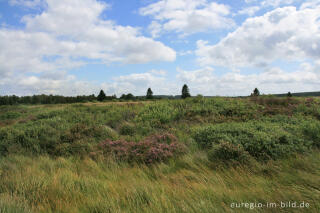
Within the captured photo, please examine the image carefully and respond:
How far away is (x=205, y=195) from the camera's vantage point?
299cm

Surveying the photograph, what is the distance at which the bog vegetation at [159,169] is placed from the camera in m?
2.87

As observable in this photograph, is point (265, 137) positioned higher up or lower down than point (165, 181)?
higher up

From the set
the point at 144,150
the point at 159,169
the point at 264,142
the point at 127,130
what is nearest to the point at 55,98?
the point at 127,130

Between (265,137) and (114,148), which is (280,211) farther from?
(114,148)

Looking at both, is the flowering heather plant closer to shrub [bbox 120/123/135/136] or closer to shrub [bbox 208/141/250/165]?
shrub [bbox 208/141/250/165]

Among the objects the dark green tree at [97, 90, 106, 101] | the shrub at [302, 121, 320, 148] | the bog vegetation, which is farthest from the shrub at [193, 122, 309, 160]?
the dark green tree at [97, 90, 106, 101]

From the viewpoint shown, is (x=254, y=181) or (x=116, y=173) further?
(x=116, y=173)

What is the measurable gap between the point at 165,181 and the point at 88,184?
155 centimetres

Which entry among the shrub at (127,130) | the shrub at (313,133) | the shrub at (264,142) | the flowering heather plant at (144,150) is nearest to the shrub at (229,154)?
the shrub at (264,142)

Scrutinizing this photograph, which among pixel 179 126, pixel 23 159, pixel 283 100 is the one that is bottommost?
pixel 23 159

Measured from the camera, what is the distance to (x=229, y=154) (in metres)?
4.80

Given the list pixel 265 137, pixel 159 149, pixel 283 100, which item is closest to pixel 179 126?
pixel 159 149

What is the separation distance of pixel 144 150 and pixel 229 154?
2516 mm

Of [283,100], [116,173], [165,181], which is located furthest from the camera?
[283,100]
